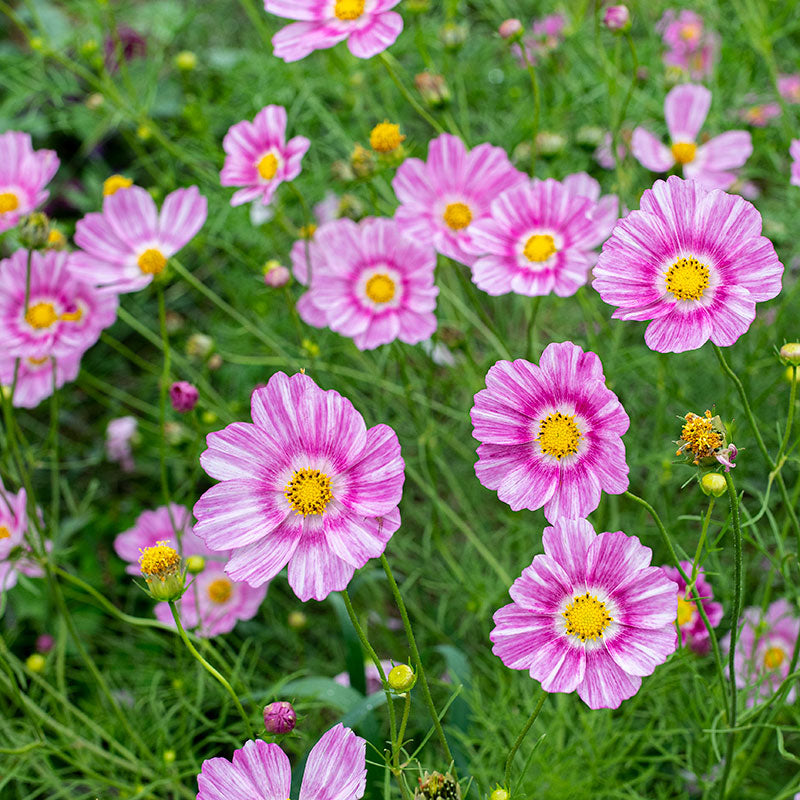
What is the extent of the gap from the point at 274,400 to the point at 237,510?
104mm

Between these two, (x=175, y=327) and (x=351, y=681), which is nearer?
(x=351, y=681)

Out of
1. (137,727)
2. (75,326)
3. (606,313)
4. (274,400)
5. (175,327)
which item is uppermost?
(274,400)

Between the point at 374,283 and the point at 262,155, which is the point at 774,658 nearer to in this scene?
the point at 374,283

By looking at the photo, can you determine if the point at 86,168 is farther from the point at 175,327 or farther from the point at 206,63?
the point at 175,327

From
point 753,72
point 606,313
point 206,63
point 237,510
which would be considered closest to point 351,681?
point 237,510

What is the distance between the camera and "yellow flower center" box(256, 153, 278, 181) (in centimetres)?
112

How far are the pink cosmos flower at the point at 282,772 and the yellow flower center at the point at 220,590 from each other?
1.75 feet

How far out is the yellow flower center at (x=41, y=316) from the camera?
1.17 m

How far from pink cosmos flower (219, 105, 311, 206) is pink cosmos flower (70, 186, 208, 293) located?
0.07 m

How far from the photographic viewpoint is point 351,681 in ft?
3.32

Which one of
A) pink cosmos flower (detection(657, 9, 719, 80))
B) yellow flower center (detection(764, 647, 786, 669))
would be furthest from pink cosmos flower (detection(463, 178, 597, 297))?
pink cosmos flower (detection(657, 9, 719, 80))

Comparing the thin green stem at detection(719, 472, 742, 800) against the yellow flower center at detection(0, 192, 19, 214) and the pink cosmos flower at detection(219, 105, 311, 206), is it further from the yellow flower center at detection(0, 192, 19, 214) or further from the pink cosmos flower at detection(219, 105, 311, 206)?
the yellow flower center at detection(0, 192, 19, 214)

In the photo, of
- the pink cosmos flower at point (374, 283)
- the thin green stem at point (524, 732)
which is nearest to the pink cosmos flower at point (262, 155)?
the pink cosmos flower at point (374, 283)

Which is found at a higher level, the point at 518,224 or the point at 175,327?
the point at 518,224
